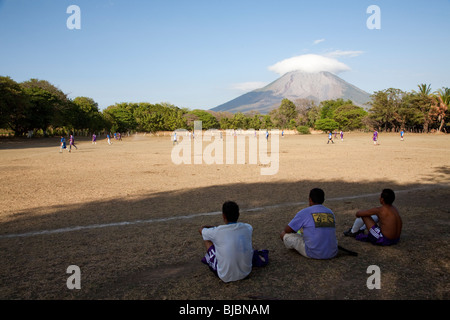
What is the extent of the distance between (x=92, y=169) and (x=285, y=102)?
3468 inches

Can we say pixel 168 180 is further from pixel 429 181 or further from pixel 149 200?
pixel 429 181

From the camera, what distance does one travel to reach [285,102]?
97375 millimetres

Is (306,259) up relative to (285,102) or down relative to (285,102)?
down

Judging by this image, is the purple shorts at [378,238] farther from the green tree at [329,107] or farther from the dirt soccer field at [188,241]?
the green tree at [329,107]

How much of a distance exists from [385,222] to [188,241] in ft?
10.6

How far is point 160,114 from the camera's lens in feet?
283

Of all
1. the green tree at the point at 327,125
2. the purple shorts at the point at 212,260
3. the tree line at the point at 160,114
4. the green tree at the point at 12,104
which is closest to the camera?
the purple shorts at the point at 212,260

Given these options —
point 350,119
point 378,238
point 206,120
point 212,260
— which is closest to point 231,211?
point 212,260

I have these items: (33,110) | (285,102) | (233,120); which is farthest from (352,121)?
(33,110)

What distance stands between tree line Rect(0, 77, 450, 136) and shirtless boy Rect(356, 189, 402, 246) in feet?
154

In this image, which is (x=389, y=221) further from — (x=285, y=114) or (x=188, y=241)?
(x=285, y=114)

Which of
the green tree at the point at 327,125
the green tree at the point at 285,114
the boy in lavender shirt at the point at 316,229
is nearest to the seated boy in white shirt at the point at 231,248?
the boy in lavender shirt at the point at 316,229

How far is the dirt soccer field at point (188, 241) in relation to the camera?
357 cm

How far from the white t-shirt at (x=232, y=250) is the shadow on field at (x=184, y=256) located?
0.48 ft
